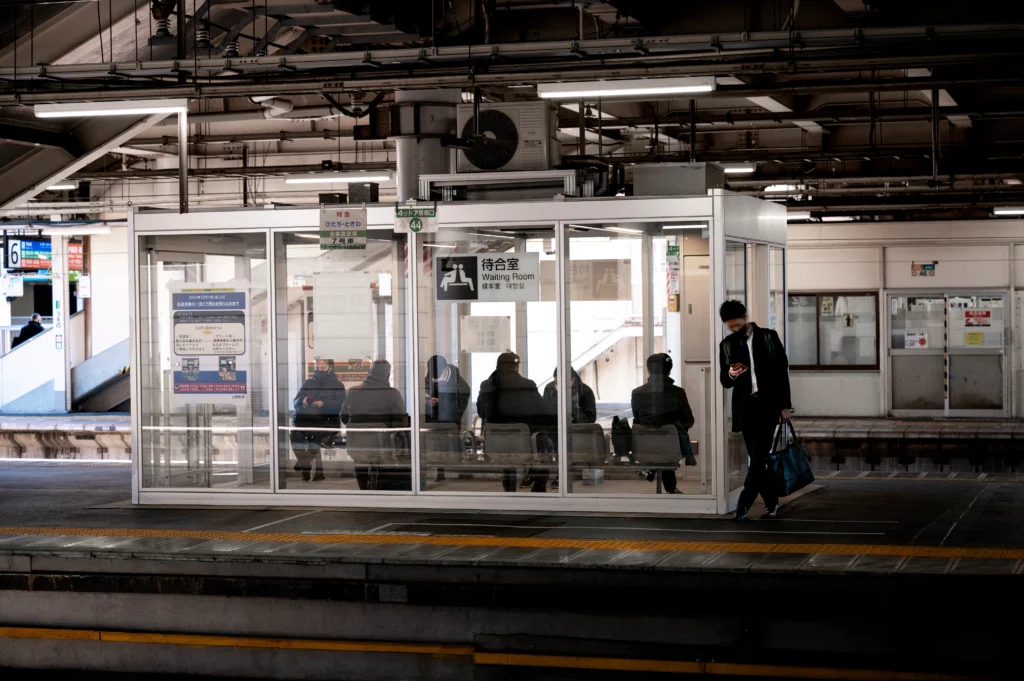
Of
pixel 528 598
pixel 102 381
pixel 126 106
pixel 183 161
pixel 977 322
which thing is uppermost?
pixel 126 106

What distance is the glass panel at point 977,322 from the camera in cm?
2209

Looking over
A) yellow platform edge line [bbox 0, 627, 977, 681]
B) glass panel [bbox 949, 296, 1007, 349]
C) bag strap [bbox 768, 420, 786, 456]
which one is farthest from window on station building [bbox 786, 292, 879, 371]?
yellow platform edge line [bbox 0, 627, 977, 681]

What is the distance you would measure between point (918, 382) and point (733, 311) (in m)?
14.0

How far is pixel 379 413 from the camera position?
36.9 feet

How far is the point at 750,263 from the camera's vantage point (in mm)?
11297

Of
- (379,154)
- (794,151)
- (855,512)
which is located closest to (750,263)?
(855,512)

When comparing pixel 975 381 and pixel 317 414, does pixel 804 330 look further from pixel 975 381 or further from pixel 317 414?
pixel 317 414

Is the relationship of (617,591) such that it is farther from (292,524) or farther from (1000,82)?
(1000,82)

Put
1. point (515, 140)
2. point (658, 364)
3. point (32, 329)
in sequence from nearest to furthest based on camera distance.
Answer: point (658, 364), point (515, 140), point (32, 329)

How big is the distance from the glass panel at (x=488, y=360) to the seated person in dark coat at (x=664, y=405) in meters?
0.77

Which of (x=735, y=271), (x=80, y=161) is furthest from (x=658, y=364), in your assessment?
(x=80, y=161)

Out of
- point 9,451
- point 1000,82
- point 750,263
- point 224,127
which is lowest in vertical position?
point 9,451

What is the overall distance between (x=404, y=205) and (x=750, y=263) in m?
3.17

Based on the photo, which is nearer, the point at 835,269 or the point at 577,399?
the point at 577,399
